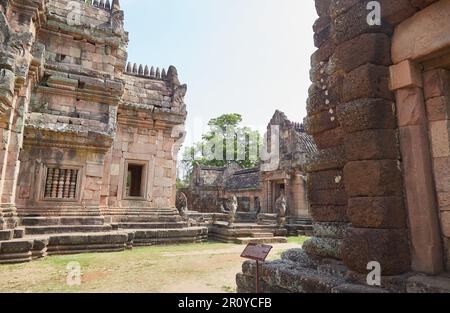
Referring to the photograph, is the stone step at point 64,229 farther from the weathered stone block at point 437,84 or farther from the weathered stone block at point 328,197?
the weathered stone block at point 437,84

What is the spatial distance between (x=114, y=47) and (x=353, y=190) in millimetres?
10601

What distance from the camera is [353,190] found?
3002 millimetres

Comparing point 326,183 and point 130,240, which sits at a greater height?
point 326,183

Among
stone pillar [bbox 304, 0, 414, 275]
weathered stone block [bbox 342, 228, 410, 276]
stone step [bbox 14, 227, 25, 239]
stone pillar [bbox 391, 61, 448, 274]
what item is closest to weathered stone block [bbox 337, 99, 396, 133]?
stone pillar [bbox 304, 0, 414, 275]

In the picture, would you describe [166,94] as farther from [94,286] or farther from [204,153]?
[204,153]

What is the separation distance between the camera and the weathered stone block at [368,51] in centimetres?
306

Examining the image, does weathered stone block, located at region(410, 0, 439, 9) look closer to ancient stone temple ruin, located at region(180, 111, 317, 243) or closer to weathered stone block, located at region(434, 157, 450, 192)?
weathered stone block, located at region(434, 157, 450, 192)

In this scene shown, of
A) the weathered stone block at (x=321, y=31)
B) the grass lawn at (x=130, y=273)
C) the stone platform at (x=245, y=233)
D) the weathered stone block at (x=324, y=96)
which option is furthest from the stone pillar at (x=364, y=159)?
the stone platform at (x=245, y=233)

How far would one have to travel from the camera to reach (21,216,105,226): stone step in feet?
27.7

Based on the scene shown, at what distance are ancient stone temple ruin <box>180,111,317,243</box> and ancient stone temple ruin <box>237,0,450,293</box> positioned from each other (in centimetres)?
969

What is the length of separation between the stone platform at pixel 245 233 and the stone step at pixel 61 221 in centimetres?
541

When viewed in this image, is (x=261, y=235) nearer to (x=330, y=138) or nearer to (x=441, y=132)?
(x=330, y=138)
